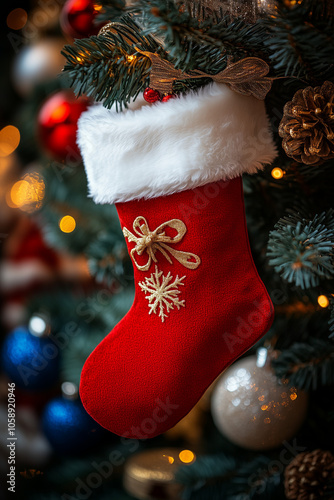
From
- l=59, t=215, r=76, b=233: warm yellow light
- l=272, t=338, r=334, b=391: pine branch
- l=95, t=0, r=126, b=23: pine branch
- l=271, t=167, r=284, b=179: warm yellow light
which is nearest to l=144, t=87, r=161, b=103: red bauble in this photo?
l=95, t=0, r=126, b=23: pine branch

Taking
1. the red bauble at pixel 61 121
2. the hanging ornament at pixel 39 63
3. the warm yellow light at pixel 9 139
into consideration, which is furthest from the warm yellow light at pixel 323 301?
the warm yellow light at pixel 9 139

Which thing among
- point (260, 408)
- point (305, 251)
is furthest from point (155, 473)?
point (305, 251)

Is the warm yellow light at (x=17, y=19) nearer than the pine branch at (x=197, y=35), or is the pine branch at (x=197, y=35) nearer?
the pine branch at (x=197, y=35)

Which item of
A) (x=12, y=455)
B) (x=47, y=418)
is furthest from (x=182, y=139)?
(x=12, y=455)

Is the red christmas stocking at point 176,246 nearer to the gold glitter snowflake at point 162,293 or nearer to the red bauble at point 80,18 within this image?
the gold glitter snowflake at point 162,293

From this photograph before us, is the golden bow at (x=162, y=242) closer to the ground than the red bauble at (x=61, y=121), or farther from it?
closer to the ground

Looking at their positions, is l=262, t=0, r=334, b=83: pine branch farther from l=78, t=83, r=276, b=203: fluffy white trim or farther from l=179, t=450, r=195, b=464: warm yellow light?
l=179, t=450, r=195, b=464: warm yellow light

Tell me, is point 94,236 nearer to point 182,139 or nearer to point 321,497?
Result: point 182,139

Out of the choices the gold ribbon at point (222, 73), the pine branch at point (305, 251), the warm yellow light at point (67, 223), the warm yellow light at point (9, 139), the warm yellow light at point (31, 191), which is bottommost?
the warm yellow light at point (67, 223)
